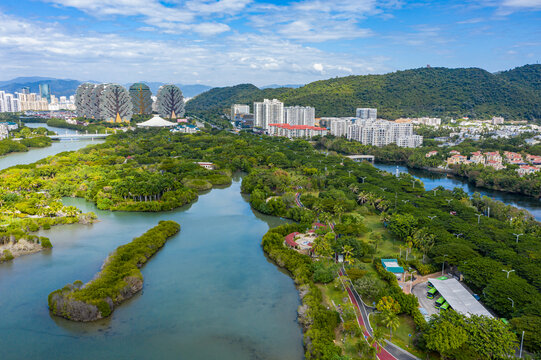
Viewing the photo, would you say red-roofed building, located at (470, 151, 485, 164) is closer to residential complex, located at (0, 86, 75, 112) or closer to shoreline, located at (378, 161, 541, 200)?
shoreline, located at (378, 161, 541, 200)

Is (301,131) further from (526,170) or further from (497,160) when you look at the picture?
(526,170)

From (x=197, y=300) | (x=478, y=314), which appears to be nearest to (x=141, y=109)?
(x=197, y=300)

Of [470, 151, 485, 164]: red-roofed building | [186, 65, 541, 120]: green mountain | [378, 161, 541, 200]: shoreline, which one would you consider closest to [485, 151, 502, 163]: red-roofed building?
[470, 151, 485, 164]: red-roofed building

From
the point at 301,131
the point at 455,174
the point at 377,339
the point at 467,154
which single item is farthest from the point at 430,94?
the point at 377,339

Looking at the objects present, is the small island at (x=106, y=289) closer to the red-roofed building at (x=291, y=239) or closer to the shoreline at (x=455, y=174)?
the red-roofed building at (x=291, y=239)

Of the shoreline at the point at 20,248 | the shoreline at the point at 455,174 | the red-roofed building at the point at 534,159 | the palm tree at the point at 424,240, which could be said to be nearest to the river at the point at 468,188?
the shoreline at the point at 455,174

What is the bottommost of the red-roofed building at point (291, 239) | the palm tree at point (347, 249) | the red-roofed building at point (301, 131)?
the red-roofed building at point (291, 239)
